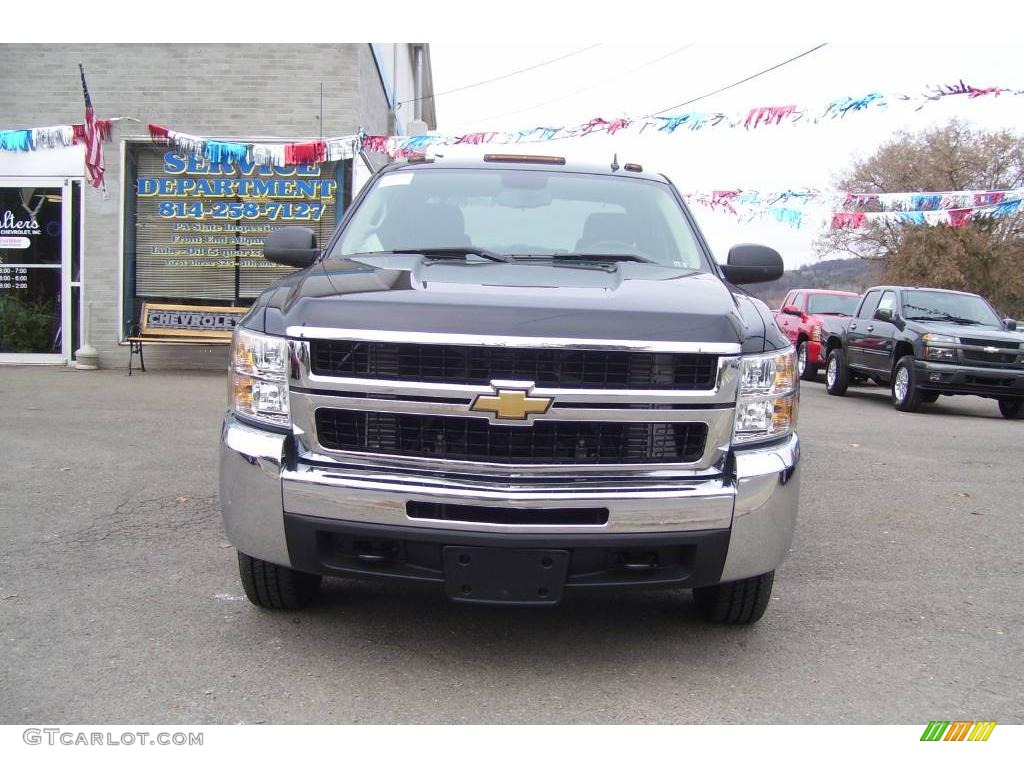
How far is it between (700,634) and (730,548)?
703mm

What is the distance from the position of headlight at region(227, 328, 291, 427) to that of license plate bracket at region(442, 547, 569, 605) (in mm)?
783

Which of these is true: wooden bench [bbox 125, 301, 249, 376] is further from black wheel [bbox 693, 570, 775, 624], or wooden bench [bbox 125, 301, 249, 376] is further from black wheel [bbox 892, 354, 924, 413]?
black wheel [bbox 693, 570, 775, 624]

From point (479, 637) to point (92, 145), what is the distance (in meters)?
11.5

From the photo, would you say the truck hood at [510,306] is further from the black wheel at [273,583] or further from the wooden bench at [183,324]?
the wooden bench at [183,324]

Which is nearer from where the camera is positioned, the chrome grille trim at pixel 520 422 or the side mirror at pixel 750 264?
the chrome grille trim at pixel 520 422

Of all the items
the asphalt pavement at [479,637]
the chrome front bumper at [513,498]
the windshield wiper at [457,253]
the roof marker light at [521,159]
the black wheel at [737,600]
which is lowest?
the asphalt pavement at [479,637]

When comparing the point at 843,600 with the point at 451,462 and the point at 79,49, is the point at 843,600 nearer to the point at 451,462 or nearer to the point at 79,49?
the point at 451,462

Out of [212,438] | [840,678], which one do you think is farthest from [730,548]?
[212,438]

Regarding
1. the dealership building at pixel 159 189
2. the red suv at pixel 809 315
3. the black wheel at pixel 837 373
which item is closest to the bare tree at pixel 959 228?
the red suv at pixel 809 315

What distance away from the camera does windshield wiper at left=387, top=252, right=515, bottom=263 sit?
4.10 meters

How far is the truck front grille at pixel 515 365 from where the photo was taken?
3.14m
